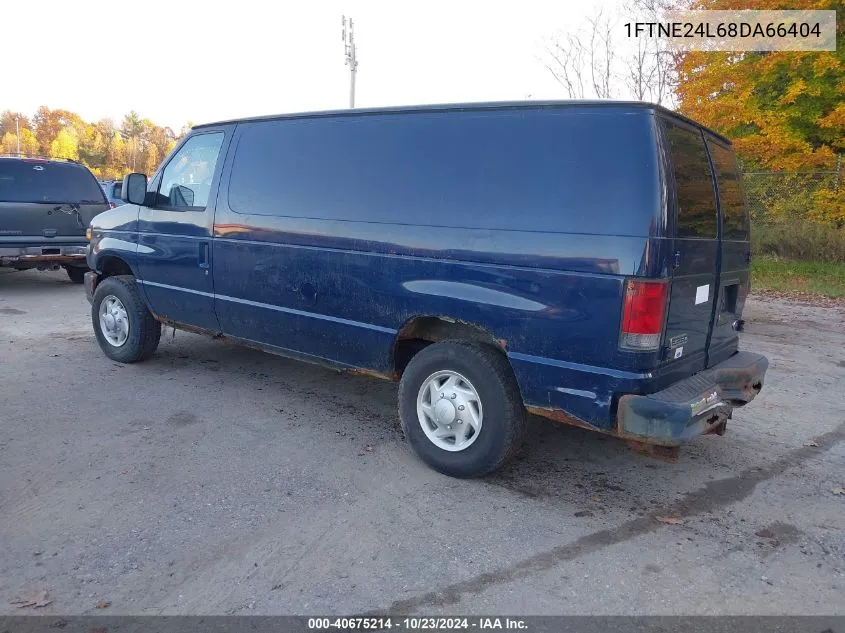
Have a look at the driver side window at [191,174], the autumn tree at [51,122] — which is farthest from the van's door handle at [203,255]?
the autumn tree at [51,122]

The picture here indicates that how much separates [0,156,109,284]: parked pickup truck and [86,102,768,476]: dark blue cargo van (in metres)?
6.45

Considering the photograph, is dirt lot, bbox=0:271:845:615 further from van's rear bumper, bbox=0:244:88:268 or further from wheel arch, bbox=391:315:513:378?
van's rear bumper, bbox=0:244:88:268

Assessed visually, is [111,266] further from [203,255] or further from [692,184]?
[692,184]

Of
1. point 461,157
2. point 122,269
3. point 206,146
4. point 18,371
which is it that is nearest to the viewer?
point 461,157

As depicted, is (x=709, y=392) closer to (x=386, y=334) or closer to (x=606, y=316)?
(x=606, y=316)

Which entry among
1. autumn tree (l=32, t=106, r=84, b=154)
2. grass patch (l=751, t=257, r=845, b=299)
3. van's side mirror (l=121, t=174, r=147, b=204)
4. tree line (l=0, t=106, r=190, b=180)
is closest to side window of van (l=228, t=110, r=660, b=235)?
van's side mirror (l=121, t=174, r=147, b=204)

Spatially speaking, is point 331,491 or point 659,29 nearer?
point 331,491

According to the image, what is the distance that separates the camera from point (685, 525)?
365 centimetres

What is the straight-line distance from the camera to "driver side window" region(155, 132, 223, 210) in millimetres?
5574

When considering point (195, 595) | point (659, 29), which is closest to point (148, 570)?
point (195, 595)

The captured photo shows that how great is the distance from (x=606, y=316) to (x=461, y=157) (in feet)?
4.32

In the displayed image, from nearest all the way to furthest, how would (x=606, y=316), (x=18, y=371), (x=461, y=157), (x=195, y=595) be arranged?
1. (x=195, y=595)
2. (x=606, y=316)
3. (x=461, y=157)
4. (x=18, y=371)

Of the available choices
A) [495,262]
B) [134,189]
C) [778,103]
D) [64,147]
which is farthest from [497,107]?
[64,147]

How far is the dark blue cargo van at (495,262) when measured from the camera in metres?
3.50
